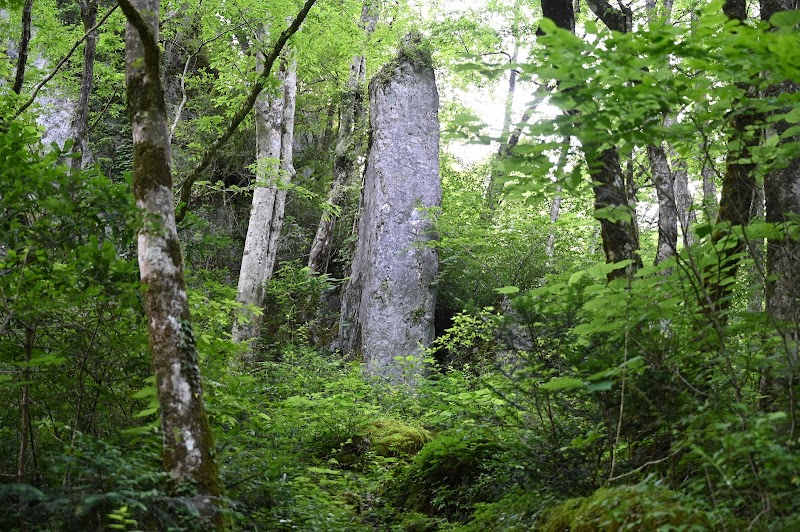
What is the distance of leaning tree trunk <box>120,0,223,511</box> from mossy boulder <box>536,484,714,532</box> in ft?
6.55

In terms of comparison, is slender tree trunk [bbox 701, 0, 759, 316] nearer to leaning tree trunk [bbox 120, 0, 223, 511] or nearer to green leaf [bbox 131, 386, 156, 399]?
leaning tree trunk [bbox 120, 0, 223, 511]

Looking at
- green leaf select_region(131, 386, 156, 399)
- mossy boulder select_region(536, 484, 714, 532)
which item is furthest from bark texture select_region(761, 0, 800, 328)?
green leaf select_region(131, 386, 156, 399)

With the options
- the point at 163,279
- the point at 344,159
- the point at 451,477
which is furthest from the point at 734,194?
the point at 344,159

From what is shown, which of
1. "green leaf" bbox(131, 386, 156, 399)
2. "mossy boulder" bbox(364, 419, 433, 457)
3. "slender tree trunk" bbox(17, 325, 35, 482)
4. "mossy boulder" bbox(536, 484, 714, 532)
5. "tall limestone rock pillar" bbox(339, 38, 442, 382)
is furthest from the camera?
"tall limestone rock pillar" bbox(339, 38, 442, 382)

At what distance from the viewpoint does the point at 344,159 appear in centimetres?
1655

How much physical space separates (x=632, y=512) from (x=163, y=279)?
3.06 metres

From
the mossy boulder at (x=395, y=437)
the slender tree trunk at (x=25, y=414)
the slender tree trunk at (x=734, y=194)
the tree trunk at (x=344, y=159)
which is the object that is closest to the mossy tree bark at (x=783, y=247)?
the slender tree trunk at (x=734, y=194)

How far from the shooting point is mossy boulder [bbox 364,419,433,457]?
707 cm

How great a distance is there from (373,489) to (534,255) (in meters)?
6.20

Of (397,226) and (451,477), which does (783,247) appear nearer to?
(451,477)

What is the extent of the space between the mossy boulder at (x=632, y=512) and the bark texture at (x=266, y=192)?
9.28 meters

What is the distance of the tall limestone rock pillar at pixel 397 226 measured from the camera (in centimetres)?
1177

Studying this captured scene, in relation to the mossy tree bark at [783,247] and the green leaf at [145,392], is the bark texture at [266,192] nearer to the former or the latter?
the green leaf at [145,392]

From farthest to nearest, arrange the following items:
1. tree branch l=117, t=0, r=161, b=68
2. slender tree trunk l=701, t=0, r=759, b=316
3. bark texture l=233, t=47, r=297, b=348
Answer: bark texture l=233, t=47, r=297, b=348
tree branch l=117, t=0, r=161, b=68
slender tree trunk l=701, t=0, r=759, b=316
